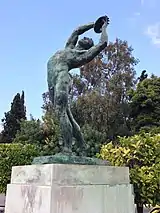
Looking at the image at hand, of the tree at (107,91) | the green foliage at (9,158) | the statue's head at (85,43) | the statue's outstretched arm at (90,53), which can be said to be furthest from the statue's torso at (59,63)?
the tree at (107,91)

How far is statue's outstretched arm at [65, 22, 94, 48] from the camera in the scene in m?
5.97

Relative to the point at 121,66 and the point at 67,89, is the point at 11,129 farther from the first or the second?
the point at 67,89

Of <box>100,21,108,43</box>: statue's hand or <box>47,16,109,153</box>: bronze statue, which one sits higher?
<box>100,21,108,43</box>: statue's hand

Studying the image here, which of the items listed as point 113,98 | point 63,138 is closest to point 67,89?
point 63,138

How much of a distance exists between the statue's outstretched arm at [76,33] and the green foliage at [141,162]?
4428 millimetres

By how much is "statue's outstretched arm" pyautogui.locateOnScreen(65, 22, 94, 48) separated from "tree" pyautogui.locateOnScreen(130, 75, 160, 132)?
15052mm

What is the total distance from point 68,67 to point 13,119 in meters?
25.4

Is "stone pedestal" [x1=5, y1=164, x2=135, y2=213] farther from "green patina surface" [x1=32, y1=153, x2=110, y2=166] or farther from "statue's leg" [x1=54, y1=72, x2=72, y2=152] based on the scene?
"statue's leg" [x1=54, y1=72, x2=72, y2=152]

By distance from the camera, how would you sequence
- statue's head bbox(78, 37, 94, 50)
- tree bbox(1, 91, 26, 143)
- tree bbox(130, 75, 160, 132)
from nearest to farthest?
statue's head bbox(78, 37, 94, 50)
tree bbox(130, 75, 160, 132)
tree bbox(1, 91, 26, 143)

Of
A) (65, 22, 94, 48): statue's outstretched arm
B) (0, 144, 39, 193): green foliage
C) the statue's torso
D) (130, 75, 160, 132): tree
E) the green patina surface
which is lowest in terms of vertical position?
the green patina surface

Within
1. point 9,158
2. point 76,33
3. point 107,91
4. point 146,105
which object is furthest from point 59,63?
point 107,91

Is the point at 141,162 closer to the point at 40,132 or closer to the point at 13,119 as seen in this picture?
the point at 40,132

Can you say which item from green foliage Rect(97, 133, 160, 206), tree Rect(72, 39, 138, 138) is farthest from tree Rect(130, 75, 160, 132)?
green foliage Rect(97, 133, 160, 206)

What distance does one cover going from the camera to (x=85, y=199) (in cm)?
479
